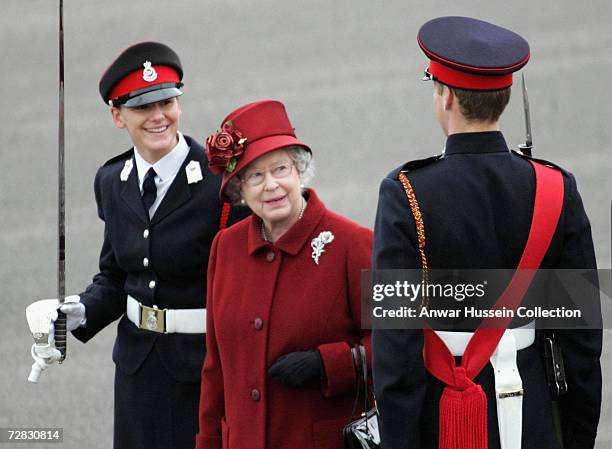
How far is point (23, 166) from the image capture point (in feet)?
27.1

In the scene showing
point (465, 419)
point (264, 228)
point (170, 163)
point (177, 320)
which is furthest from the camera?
point (170, 163)

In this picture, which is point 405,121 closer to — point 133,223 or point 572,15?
point 572,15

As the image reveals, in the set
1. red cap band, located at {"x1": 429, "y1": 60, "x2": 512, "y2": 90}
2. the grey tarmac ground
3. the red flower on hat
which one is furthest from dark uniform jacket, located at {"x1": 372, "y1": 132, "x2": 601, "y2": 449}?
the grey tarmac ground

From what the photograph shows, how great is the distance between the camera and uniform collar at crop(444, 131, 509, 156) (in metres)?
3.25

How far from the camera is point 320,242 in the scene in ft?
12.0

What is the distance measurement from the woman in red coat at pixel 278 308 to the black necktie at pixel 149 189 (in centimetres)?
65

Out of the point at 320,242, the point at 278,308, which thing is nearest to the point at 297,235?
the point at 320,242

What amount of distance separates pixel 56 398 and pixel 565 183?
3572mm

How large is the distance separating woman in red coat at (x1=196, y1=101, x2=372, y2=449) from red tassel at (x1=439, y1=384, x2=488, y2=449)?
394 mm

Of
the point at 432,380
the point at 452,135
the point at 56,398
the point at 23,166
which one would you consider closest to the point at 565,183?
the point at 452,135

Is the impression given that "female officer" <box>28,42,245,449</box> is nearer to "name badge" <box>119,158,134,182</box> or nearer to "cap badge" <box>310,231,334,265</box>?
"name badge" <box>119,158,134,182</box>

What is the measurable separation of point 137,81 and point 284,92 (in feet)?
13.3

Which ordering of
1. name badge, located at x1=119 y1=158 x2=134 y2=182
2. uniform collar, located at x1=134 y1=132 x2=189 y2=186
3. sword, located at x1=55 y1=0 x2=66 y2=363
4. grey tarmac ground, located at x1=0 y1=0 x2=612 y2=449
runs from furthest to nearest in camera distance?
grey tarmac ground, located at x1=0 y1=0 x2=612 y2=449, name badge, located at x1=119 y1=158 x2=134 y2=182, uniform collar, located at x1=134 y1=132 x2=189 y2=186, sword, located at x1=55 y1=0 x2=66 y2=363

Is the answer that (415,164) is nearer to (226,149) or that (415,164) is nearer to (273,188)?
(273,188)
